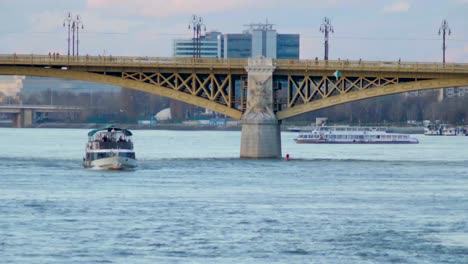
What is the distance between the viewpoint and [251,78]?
12200 centimetres

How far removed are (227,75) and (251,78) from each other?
2680 mm

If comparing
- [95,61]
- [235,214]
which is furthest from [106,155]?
[235,214]

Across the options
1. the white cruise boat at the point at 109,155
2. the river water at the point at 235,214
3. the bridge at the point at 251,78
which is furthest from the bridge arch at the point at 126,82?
the white cruise boat at the point at 109,155

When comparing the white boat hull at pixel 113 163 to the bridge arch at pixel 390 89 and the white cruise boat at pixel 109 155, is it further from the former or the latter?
the bridge arch at pixel 390 89

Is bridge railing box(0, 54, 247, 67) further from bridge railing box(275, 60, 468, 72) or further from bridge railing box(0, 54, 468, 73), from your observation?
bridge railing box(275, 60, 468, 72)

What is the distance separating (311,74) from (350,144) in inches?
3109

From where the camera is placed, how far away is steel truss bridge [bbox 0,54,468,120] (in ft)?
389

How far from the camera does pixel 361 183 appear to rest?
9675cm

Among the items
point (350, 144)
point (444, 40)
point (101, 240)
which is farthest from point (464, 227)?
point (350, 144)

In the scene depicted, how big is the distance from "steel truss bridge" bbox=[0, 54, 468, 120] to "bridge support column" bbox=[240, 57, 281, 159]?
99cm

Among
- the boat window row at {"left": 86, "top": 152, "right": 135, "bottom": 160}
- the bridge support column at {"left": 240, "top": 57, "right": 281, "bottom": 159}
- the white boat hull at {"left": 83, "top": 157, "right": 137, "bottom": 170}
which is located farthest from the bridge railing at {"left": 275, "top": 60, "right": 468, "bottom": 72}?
the white boat hull at {"left": 83, "top": 157, "right": 137, "bottom": 170}

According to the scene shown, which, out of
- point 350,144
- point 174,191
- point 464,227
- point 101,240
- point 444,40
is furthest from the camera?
point 350,144

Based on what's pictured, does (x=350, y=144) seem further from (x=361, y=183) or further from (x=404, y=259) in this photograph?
(x=404, y=259)

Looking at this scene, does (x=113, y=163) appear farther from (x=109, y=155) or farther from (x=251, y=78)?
(x=251, y=78)
